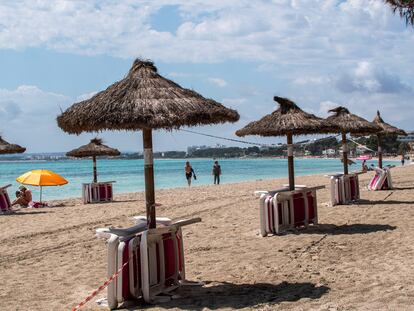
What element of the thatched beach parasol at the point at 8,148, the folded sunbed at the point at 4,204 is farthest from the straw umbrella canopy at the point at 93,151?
the folded sunbed at the point at 4,204

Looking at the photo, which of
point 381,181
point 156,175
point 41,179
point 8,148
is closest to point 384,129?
point 381,181

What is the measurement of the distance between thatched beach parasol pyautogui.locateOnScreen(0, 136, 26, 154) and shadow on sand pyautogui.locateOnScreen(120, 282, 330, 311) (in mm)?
10237

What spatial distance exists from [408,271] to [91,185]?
500 inches

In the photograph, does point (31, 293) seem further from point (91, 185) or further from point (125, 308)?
point (91, 185)

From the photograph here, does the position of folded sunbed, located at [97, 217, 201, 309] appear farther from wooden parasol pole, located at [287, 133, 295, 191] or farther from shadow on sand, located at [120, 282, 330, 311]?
wooden parasol pole, located at [287, 133, 295, 191]

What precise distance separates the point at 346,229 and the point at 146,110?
4.61 m

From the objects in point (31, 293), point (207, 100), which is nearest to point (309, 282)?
point (207, 100)

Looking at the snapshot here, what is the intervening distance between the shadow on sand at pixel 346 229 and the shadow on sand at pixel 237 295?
322cm

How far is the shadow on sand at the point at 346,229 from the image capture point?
28.1 feet

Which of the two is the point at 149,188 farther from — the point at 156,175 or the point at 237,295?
the point at 156,175

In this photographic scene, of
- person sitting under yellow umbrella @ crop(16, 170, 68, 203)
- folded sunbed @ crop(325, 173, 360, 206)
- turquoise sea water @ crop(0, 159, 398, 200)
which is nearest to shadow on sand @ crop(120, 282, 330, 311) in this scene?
folded sunbed @ crop(325, 173, 360, 206)

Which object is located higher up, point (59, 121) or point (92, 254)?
point (59, 121)

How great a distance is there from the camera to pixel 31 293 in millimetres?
5750

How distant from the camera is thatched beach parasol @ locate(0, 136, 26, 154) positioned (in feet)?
47.9
